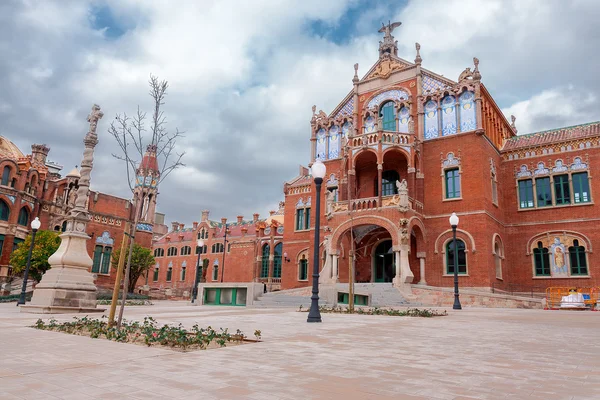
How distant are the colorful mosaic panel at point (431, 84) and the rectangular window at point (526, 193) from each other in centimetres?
836

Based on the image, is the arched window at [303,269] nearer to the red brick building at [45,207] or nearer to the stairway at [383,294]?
the stairway at [383,294]

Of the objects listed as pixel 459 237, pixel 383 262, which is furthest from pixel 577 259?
pixel 383 262

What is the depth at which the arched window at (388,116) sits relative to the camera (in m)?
30.8

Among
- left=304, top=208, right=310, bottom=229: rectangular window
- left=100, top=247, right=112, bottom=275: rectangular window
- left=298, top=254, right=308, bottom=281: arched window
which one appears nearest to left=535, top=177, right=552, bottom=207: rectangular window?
left=304, top=208, right=310, bottom=229: rectangular window

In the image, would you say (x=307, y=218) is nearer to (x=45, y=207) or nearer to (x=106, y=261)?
(x=106, y=261)

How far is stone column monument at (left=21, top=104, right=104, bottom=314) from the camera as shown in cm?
1382

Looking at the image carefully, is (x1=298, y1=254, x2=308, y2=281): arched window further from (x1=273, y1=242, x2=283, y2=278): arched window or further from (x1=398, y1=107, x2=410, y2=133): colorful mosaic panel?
(x1=273, y1=242, x2=283, y2=278): arched window

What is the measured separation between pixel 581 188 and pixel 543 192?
2.06m

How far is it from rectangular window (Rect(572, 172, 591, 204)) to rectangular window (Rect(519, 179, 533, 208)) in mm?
2447

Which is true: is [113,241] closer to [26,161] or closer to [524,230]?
[26,161]

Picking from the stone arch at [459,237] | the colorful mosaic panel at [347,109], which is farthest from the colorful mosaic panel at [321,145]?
the stone arch at [459,237]

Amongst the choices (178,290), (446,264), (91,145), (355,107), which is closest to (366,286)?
(446,264)

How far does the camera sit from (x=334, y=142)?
1313 inches

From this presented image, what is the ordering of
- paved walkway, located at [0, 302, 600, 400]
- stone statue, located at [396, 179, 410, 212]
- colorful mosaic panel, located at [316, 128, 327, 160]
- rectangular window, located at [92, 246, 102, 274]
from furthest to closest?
rectangular window, located at [92, 246, 102, 274] < colorful mosaic panel, located at [316, 128, 327, 160] < stone statue, located at [396, 179, 410, 212] < paved walkway, located at [0, 302, 600, 400]
